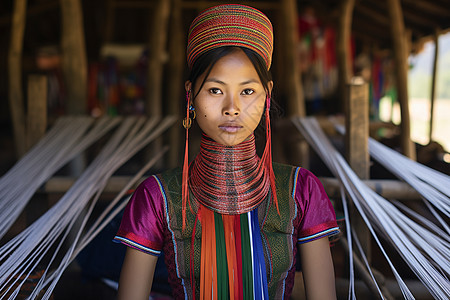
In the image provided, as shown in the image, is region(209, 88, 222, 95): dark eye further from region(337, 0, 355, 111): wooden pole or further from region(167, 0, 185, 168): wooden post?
region(337, 0, 355, 111): wooden pole

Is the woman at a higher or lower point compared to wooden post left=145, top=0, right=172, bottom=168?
lower

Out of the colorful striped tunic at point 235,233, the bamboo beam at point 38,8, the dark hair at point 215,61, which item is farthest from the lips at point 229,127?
the bamboo beam at point 38,8

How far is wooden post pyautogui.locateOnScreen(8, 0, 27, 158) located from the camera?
9.75 ft

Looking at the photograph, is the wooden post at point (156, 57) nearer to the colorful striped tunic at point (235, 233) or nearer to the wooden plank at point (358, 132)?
the wooden plank at point (358, 132)

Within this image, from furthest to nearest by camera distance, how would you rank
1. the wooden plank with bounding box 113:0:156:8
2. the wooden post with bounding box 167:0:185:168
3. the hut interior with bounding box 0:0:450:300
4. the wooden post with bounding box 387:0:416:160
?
the wooden plank with bounding box 113:0:156:8 < the wooden post with bounding box 167:0:185:168 < the wooden post with bounding box 387:0:416:160 < the hut interior with bounding box 0:0:450:300

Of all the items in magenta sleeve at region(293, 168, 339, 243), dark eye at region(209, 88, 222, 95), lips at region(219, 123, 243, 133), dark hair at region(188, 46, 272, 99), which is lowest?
magenta sleeve at region(293, 168, 339, 243)

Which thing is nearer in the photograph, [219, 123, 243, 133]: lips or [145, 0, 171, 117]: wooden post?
[219, 123, 243, 133]: lips

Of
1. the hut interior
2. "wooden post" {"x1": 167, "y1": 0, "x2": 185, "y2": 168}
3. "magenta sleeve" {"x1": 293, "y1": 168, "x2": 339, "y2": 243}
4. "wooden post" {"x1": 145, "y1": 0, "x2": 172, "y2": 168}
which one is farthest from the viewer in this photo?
"wooden post" {"x1": 167, "y1": 0, "x2": 185, "y2": 168}

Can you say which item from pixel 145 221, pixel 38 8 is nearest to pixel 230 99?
pixel 145 221

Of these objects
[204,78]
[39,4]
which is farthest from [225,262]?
[39,4]

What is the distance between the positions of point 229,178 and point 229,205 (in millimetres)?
72

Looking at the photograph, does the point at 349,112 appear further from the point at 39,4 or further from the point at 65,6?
the point at 39,4

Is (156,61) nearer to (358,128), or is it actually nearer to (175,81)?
(175,81)

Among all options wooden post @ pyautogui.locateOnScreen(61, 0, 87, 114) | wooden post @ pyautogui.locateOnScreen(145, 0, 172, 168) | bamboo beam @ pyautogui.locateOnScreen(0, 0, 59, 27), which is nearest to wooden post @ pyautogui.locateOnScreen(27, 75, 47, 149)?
wooden post @ pyautogui.locateOnScreen(61, 0, 87, 114)
